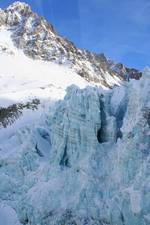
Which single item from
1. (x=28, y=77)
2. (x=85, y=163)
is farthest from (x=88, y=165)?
(x=28, y=77)

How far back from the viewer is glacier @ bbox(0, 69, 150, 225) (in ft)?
109

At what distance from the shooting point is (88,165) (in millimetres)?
36938

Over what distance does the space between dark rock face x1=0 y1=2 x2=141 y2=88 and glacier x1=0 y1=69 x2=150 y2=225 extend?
11573 centimetres

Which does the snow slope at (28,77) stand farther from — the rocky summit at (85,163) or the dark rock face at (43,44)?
the rocky summit at (85,163)

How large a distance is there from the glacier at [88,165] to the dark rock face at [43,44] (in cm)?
11573

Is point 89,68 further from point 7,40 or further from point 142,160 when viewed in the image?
point 142,160

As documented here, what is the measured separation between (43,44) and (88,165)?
465ft

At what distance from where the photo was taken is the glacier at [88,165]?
33188 mm

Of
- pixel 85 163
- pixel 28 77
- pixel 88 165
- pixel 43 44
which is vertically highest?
pixel 43 44

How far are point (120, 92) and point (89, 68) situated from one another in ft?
459

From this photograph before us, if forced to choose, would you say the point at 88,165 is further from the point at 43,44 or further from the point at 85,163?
the point at 43,44

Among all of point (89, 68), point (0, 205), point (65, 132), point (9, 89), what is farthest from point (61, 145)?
point (89, 68)

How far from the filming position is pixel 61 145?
→ 4128 centimetres

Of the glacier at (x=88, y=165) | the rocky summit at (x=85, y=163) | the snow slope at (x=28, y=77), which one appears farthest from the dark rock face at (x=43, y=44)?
the glacier at (x=88, y=165)
